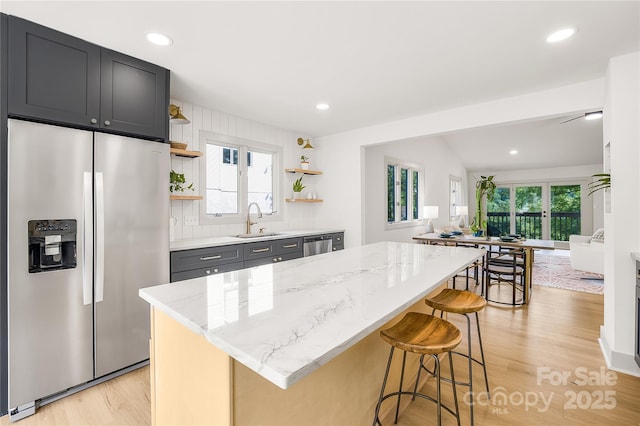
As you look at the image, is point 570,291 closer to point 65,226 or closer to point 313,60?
point 313,60

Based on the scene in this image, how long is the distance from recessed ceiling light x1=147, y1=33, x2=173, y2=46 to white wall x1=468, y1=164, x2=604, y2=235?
995cm

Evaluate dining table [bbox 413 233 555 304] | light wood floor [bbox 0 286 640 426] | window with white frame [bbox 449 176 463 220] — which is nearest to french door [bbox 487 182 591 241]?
window with white frame [bbox 449 176 463 220]

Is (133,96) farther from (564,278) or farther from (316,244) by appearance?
(564,278)

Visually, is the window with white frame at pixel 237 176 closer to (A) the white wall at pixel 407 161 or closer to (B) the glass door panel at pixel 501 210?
(A) the white wall at pixel 407 161

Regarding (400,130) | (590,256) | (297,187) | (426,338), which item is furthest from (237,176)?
(590,256)

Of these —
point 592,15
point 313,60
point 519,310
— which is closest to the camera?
point 592,15

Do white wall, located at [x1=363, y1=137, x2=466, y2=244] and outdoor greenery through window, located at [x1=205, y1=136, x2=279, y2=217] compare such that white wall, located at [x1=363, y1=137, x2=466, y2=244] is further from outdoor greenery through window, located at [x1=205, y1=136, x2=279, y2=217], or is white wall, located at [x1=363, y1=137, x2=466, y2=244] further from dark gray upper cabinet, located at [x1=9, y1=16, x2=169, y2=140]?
dark gray upper cabinet, located at [x1=9, y1=16, x2=169, y2=140]

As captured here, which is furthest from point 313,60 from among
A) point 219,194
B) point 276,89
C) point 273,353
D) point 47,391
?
point 47,391

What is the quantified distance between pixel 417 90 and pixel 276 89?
1399 millimetres

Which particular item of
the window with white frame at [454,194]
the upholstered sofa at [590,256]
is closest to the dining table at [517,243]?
the upholstered sofa at [590,256]

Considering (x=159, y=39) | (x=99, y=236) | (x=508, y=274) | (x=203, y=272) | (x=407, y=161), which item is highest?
(x=159, y=39)

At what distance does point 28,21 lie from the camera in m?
1.90

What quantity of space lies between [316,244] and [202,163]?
1700 mm

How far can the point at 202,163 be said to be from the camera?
3.53 m
